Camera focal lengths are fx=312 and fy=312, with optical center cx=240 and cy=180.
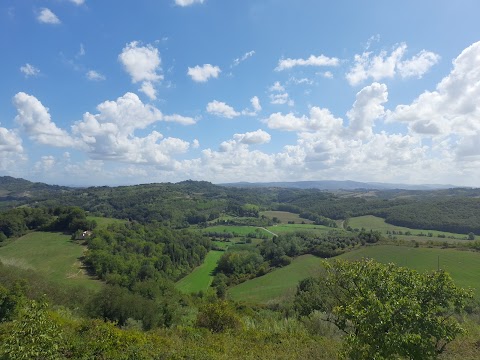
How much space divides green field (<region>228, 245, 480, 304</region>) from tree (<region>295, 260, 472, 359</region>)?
57354mm

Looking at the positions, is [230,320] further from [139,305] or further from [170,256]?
[170,256]

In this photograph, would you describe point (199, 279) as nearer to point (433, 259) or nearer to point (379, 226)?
point (433, 259)

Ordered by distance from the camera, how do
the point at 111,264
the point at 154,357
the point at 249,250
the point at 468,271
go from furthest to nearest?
the point at 249,250 < the point at 111,264 < the point at 468,271 < the point at 154,357

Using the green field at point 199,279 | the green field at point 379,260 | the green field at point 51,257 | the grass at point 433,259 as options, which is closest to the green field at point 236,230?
the green field at point 199,279

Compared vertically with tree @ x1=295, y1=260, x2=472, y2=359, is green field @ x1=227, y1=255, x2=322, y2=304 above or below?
below

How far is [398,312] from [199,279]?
96872 millimetres

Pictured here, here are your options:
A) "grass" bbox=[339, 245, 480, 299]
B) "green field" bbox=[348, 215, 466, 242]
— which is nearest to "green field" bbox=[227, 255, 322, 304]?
"grass" bbox=[339, 245, 480, 299]

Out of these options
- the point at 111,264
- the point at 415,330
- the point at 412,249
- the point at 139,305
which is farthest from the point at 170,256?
the point at 415,330

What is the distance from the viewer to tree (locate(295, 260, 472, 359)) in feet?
37.8

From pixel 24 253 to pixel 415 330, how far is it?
100384mm

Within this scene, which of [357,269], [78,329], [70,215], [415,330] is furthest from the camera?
[70,215]

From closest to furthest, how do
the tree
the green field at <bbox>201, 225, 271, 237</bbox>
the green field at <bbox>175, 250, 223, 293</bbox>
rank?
the tree < the green field at <bbox>175, 250, 223, 293</bbox> < the green field at <bbox>201, 225, 271, 237</bbox>

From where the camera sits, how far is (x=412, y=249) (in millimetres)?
93625

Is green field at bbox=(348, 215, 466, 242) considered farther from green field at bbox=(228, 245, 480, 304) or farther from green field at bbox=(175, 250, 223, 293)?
green field at bbox=(175, 250, 223, 293)
